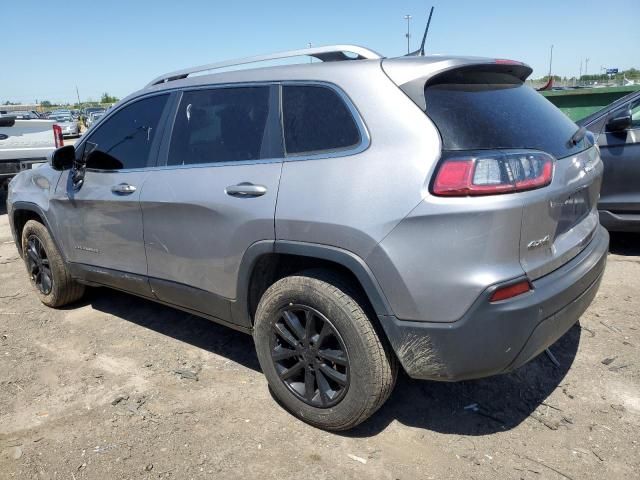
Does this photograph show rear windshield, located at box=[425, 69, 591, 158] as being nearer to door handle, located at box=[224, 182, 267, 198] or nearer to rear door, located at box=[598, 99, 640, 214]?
door handle, located at box=[224, 182, 267, 198]

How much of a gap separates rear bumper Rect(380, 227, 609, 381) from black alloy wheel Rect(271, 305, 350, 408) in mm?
341

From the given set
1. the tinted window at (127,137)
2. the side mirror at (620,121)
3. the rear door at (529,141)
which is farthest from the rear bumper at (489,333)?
the side mirror at (620,121)

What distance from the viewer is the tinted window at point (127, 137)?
11.1 feet

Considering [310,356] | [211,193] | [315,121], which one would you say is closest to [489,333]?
[310,356]

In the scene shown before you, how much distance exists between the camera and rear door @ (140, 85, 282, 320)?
2676 mm

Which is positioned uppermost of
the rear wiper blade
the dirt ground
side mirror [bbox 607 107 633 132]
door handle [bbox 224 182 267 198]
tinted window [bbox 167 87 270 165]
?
tinted window [bbox 167 87 270 165]

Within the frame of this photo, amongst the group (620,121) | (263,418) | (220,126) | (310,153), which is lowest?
(263,418)

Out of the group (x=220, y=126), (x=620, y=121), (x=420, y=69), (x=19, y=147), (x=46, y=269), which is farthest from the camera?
(x=19, y=147)

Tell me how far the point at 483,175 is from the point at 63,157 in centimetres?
312

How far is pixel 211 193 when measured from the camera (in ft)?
9.27

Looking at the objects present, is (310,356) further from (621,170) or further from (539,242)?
(621,170)

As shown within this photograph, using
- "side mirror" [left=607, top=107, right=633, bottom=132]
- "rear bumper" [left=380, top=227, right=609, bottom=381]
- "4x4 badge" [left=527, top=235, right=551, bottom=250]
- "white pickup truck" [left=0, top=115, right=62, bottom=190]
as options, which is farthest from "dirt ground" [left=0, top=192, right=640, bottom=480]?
"white pickup truck" [left=0, top=115, right=62, bottom=190]

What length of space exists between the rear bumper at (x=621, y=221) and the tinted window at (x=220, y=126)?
372cm

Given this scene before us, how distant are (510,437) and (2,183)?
28.1ft
